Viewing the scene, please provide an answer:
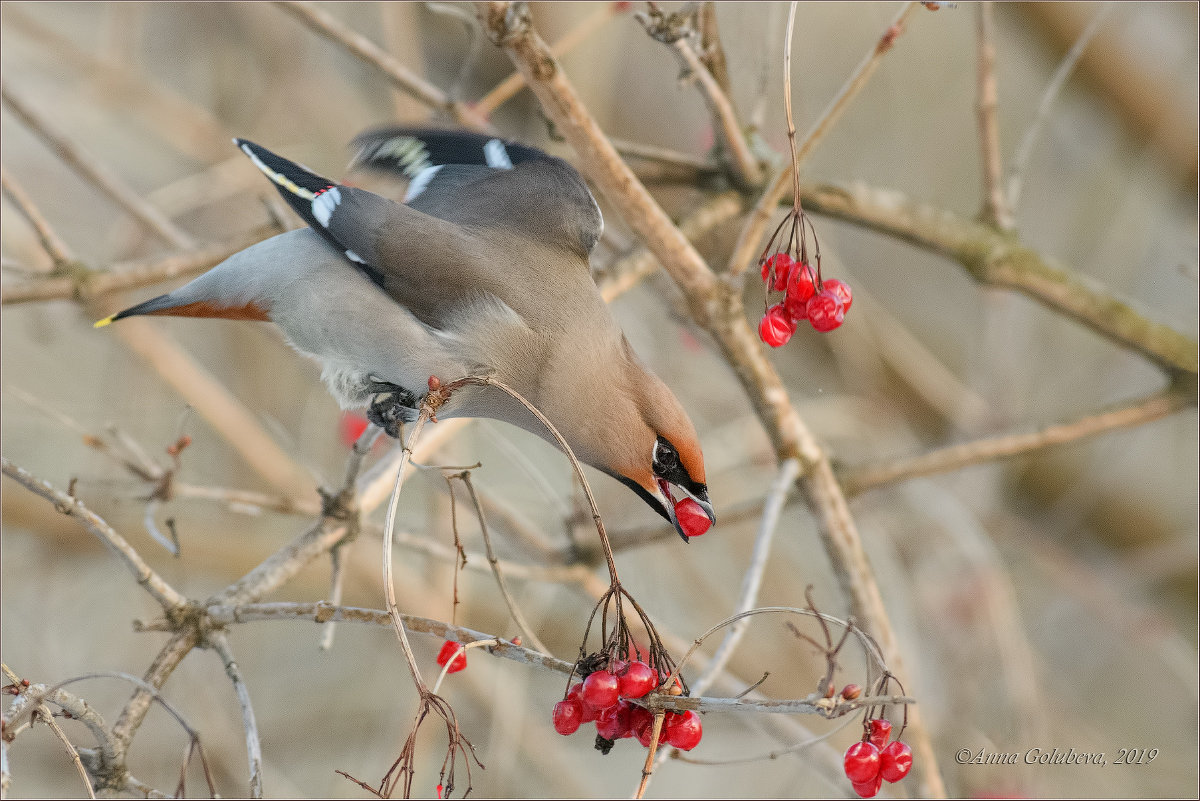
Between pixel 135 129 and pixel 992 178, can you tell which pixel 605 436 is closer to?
pixel 992 178

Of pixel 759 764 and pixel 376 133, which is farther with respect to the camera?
pixel 759 764

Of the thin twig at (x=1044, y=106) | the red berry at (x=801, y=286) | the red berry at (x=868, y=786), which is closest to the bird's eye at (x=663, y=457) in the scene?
the red berry at (x=801, y=286)

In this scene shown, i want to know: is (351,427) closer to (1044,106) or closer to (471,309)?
(471,309)

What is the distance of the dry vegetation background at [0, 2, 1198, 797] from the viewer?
4414mm

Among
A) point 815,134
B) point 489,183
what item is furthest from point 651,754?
point 489,183

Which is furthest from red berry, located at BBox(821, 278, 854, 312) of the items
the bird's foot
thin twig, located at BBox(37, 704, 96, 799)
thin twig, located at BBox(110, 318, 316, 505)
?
thin twig, located at BBox(110, 318, 316, 505)

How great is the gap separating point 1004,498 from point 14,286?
14.7 feet

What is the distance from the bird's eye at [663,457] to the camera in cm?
273

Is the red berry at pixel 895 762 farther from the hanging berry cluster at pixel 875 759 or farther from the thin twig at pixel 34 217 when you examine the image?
the thin twig at pixel 34 217

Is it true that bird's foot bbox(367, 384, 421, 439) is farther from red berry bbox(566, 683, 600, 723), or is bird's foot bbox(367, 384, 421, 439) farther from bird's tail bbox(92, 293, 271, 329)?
red berry bbox(566, 683, 600, 723)

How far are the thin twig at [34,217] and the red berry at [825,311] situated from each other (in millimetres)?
1994

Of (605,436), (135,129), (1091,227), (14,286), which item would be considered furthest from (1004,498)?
(135,129)

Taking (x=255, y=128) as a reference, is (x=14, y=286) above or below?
below

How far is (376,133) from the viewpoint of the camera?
331 cm
